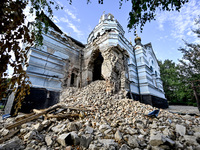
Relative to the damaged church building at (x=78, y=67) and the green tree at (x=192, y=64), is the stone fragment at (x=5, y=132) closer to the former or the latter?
the damaged church building at (x=78, y=67)

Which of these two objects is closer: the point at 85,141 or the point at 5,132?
the point at 85,141

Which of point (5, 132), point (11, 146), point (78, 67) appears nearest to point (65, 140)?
point (11, 146)

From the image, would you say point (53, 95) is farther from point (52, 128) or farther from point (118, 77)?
point (118, 77)

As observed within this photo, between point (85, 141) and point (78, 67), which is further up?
point (78, 67)

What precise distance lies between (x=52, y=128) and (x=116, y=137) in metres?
1.83

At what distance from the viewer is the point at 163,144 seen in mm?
1951

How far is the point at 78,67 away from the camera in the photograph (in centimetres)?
963

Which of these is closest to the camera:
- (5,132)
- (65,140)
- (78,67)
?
(65,140)

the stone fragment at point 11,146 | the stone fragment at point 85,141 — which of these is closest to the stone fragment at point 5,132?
the stone fragment at point 11,146

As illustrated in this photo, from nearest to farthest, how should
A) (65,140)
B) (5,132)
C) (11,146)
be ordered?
(11,146)
(65,140)
(5,132)

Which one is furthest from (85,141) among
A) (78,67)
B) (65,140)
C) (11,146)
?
(78,67)

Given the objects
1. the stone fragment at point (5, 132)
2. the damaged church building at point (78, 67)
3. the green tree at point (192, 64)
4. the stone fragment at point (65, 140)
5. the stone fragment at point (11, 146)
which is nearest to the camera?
the stone fragment at point (11, 146)

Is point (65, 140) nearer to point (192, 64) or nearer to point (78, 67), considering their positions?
point (78, 67)

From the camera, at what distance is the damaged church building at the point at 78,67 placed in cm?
630
